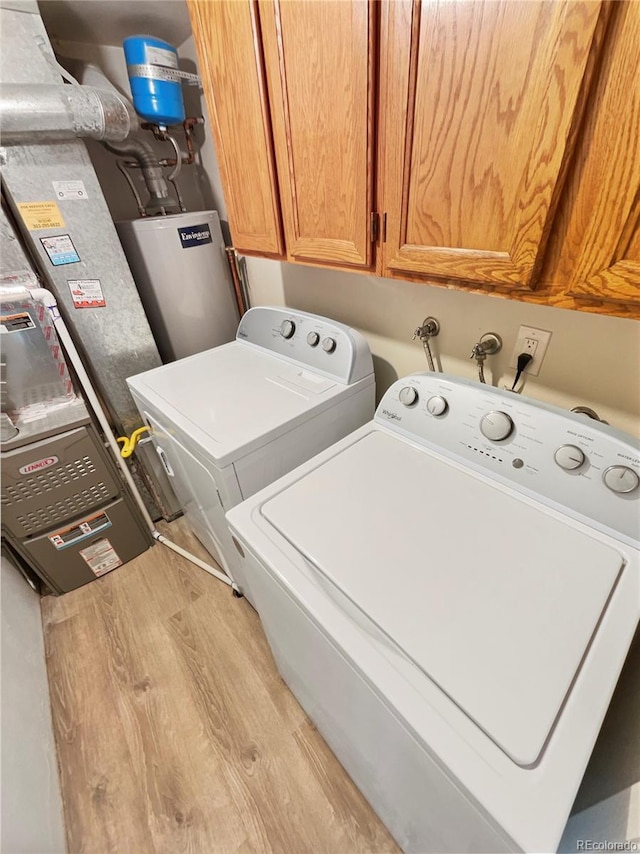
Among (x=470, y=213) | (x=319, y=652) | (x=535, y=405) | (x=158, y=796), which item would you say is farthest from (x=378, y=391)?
(x=158, y=796)

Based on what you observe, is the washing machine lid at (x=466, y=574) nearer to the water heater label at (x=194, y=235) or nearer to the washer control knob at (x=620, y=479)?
the washer control knob at (x=620, y=479)

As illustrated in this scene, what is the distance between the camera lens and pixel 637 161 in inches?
19.8

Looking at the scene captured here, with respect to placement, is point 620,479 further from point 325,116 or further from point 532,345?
point 325,116

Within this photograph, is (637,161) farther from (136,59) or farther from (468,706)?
(136,59)

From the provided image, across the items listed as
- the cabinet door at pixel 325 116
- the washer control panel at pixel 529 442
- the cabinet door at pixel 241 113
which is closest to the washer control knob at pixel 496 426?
the washer control panel at pixel 529 442

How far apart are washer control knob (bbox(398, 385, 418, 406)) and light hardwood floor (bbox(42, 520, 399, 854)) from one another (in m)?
1.24

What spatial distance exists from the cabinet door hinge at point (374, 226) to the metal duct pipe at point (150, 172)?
1.49 m

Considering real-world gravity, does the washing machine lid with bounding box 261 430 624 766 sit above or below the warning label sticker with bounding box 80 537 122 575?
above

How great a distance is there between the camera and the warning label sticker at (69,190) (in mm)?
1353

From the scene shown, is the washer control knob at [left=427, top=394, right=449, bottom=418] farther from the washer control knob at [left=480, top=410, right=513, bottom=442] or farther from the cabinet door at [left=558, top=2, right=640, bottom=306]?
the cabinet door at [left=558, top=2, right=640, bottom=306]

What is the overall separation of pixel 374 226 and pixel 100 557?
1975 millimetres

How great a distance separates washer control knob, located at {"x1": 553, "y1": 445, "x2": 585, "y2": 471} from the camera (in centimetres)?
78

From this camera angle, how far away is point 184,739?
50.3 inches

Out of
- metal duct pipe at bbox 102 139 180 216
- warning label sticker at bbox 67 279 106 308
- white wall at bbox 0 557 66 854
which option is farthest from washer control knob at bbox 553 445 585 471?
metal duct pipe at bbox 102 139 180 216
